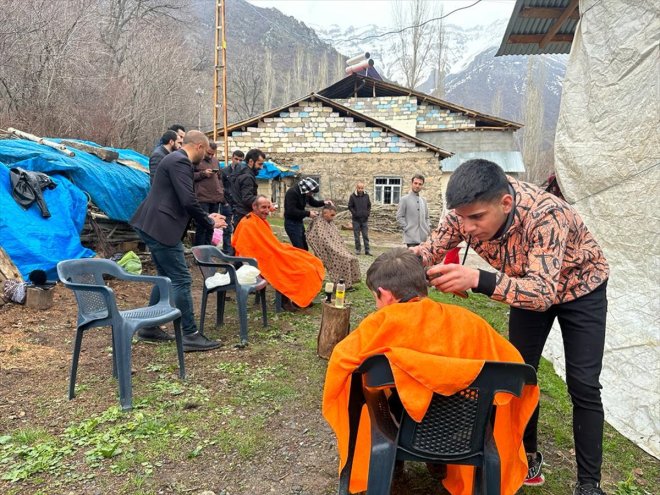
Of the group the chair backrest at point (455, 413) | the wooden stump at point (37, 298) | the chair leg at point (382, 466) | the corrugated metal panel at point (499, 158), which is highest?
the corrugated metal panel at point (499, 158)

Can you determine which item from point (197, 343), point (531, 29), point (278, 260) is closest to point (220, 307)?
point (197, 343)

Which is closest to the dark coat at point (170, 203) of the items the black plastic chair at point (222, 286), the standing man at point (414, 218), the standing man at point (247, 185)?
the black plastic chair at point (222, 286)

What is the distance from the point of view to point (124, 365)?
3248mm

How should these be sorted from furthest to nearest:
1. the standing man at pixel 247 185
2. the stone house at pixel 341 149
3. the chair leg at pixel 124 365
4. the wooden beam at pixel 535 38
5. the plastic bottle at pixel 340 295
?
the stone house at pixel 341 149
the standing man at pixel 247 185
the wooden beam at pixel 535 38
the plastic bottle at pixel 340 295
the chair leg at pixel 124 365

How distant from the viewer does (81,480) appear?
8.27 ft

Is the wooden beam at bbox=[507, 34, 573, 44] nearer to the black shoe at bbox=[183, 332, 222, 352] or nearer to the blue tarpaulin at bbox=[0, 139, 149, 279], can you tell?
the black shoe at bbox=[183, 332, 222, 352]

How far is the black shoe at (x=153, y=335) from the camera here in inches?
185

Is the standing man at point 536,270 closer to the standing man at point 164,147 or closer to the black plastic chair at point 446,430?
the black plastic chair at point 446,430

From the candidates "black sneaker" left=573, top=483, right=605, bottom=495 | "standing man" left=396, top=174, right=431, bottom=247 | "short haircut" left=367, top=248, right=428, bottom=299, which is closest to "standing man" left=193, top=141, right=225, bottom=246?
"standing man" left=396, top=174, right=431, bottom=247

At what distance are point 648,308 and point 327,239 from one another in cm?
456

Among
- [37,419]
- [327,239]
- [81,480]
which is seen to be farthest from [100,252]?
[81,480]

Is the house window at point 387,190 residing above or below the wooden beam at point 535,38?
below

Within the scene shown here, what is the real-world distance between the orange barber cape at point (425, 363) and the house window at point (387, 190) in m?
17.8

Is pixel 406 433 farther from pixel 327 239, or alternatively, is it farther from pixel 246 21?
pixel 246 21
